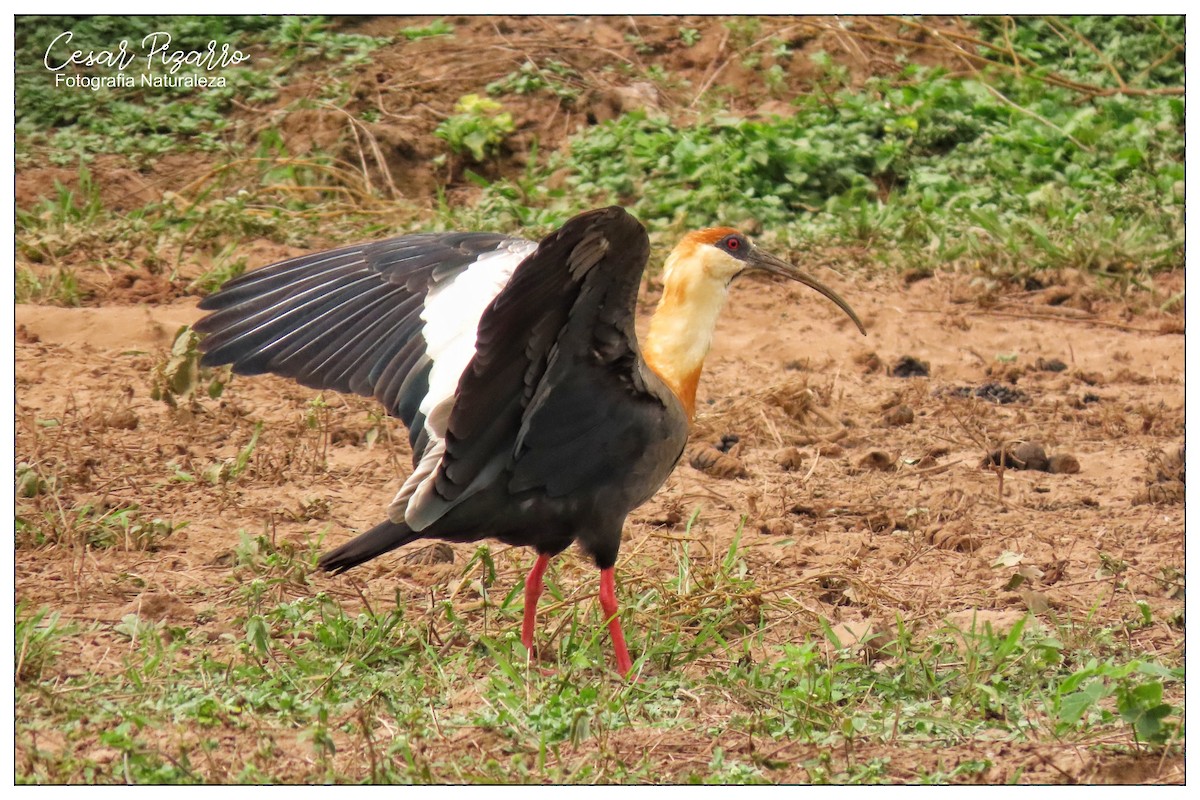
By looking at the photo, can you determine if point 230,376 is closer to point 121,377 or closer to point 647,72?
point 121,377

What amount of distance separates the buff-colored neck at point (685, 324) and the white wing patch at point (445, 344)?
0.45m

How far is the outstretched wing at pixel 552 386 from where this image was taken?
348cm

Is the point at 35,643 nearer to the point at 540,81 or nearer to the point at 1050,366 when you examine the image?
the point at 1050,366

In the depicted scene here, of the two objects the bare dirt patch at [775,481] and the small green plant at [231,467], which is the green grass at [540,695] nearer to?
the bare dirt patch at [775,481]

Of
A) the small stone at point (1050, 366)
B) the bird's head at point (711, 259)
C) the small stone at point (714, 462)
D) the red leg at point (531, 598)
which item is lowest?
the small stone at point (714, 462)

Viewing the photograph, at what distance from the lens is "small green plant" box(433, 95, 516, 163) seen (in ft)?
28.1

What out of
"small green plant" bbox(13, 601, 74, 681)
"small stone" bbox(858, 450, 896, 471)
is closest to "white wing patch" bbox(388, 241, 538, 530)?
"small green plant" bbox(13, 601, 74, 681)

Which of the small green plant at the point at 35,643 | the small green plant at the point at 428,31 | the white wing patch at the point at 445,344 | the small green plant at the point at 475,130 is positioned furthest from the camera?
the small green plant at the point at 428,31

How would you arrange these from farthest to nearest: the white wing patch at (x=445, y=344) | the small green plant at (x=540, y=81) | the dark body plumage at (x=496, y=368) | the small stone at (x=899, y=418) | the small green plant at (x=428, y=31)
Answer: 1. the small green plant at (x=428, y=31)
2. the small green plant at (x=540, y=81)
3. the small stone at (x=899, y=418)
4. the white wing patch at (x=445, y=344)
5. the dark body plumage at (x=496, y=368)

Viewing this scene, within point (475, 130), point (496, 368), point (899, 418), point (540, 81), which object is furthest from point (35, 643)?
point (540, 81)

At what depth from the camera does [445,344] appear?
4.50m

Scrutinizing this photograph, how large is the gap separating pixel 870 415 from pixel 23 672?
359 cm

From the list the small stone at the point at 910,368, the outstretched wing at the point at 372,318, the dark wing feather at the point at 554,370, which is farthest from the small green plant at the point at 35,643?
the small stone at the point at 910,368

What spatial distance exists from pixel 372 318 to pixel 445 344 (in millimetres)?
339
